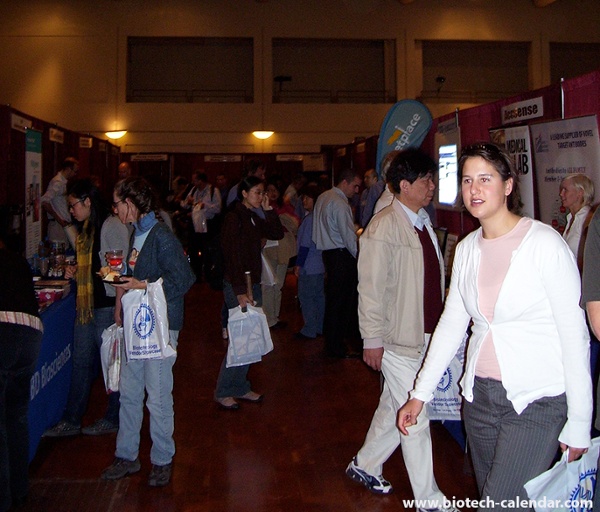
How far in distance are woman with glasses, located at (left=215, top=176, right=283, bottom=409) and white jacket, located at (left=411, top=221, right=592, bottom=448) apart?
255 centimetres

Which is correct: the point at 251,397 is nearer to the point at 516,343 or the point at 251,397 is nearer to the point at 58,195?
the point at 516,343

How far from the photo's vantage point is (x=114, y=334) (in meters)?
3.63

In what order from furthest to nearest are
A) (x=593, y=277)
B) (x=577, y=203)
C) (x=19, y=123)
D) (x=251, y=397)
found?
1. (x=19, y=123)
2. (x=251, y=397)
3. (x=577, y=203)
4. (x=593, y=277)

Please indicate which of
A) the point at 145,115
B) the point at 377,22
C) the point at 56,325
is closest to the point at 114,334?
the point at 56,325

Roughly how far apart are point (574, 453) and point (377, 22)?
1540cm

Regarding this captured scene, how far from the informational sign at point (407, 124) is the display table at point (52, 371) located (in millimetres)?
2738

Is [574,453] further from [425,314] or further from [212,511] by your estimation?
[212,511]

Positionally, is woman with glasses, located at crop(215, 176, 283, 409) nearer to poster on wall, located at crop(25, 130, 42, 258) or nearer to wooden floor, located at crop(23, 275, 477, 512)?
wooden floor, located at crop(23, 275, 477, 512)

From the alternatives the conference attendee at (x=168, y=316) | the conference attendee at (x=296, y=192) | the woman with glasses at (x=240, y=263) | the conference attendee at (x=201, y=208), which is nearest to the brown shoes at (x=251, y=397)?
the woman with glasses at (x=240, y=263)

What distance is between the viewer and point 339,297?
6027 mm

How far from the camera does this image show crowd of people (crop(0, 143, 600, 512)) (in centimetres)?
195

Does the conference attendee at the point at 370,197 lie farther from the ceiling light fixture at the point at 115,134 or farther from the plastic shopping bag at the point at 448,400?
the ceiling light fixture at the point at 115,134

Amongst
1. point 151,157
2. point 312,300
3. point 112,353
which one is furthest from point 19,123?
point 151,157

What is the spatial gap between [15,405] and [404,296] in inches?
70.9
